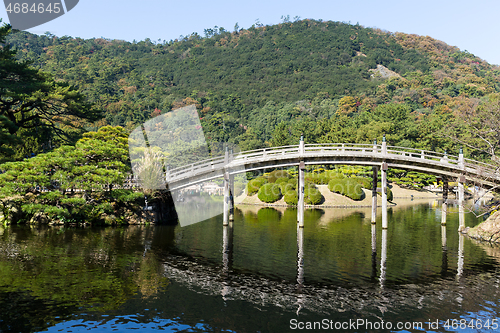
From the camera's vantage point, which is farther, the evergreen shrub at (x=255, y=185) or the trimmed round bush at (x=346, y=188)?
the evergreen shrub at (x=255, y=185)

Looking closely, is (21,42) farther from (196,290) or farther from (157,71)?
(196,290)

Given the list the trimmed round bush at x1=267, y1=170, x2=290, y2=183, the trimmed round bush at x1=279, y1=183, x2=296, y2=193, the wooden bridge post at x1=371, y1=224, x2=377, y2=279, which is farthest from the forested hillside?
the wooden bridge post at x1=371, y1=224, x2=377, y2=279

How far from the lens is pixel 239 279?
A: 20.2m

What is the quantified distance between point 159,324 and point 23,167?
2502 centimetres

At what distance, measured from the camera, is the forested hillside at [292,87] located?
82.2 metres

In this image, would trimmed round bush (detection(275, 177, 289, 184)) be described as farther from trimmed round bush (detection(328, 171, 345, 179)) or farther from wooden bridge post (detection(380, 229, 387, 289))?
wooden bridge post (detection(380, 229, 387, 289))

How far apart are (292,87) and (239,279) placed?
14120cm

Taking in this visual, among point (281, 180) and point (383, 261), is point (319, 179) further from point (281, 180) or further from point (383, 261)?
point (383, 261)

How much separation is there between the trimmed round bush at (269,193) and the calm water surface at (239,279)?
20.3 meters

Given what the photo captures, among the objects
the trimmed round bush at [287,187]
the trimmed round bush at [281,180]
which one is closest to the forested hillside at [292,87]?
the trimmed round bush at [281,180]

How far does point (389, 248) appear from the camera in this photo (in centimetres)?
2762

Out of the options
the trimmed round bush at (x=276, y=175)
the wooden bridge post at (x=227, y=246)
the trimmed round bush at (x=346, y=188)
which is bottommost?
the wooden bridge post at (x=227, y=246)

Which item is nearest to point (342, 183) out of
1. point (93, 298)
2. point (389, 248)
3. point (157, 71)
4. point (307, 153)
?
point (307, 153)

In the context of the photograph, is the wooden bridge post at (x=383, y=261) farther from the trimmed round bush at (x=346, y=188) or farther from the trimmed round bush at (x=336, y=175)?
the trimmed round bush at (x=336, y=175)
